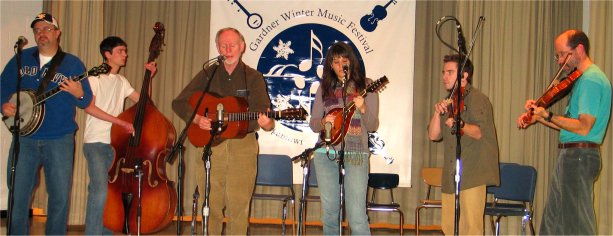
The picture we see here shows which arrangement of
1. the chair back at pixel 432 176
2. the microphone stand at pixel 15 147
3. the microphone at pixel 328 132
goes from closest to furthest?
the microphone at pixel 328 132
the microphone stand at pixel 15 147
the chair back at pixel 432 176

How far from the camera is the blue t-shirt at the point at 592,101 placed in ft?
15.8

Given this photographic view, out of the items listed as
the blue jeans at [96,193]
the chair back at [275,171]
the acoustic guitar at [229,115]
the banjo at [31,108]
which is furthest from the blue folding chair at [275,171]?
the banjo at [31,108]

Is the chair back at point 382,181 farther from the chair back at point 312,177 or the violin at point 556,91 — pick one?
the violin at point 556,91

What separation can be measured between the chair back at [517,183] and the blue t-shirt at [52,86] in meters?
3.96

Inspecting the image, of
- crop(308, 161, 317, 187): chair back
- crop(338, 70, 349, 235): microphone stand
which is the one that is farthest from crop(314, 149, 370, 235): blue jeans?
crop(308, 161, 317, 187): chair back

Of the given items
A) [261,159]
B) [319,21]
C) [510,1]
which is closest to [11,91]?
[261,159]

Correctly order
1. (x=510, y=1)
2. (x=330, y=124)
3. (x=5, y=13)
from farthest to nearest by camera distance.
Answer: (x=5, y=13), (x=510, y=1), (x=330, y=124)

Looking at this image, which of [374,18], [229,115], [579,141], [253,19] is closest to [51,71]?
[229,115]

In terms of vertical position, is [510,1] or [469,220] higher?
[510,1]

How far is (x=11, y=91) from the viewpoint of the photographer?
17.4 feet

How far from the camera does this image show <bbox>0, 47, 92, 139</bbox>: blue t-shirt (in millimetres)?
5211

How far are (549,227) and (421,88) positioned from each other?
3.04 metres

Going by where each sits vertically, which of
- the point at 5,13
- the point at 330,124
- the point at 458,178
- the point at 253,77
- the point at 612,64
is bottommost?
the point at 458,178

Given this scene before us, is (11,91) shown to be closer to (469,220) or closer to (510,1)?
(469,220)
